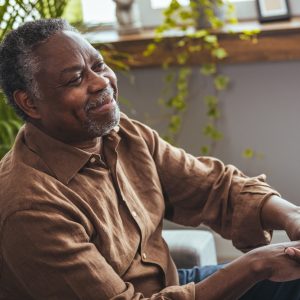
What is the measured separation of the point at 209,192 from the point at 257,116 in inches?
38.0

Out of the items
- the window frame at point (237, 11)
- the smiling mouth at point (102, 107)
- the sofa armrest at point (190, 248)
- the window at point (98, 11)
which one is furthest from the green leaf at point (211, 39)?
the smiling mouth at point (102, 107)

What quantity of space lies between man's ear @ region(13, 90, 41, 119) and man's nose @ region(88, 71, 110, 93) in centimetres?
14

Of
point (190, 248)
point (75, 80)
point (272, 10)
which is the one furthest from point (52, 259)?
point (272, 10)

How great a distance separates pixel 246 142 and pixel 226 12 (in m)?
0.52

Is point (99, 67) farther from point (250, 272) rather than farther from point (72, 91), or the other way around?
point (250, 272)

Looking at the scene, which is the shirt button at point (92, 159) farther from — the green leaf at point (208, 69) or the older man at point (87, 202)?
the green leaf at point (208, 69)

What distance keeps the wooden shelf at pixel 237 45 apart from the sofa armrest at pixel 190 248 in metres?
0.75

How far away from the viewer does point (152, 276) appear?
5.72 feet

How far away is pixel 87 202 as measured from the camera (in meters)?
1.62

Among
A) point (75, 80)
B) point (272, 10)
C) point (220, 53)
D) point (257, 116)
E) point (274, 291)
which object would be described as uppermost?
point (75, 80)

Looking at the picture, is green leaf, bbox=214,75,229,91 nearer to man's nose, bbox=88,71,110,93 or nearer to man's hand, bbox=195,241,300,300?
man's nose, bbox=88,71,110,93

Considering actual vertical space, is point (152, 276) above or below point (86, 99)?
below

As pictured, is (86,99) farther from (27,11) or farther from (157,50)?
(157,50)

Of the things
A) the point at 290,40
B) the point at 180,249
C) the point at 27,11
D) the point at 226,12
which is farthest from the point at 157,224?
the point at 226,12
